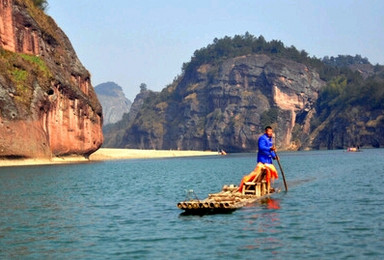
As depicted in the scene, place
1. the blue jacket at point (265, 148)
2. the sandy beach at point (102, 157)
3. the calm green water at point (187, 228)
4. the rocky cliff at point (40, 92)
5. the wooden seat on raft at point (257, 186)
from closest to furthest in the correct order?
the calm green water at point (187, 228) → the blue jacket at point (265, 148) → the wooden seat on raft at point (257, 186) → the rocky cliff at point (40, 92) → the sandy beach at point (102, 157)

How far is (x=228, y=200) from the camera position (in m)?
30.7

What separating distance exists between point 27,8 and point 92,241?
82.4 meters

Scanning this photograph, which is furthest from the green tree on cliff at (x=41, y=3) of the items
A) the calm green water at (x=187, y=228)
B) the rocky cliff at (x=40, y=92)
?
the calm green water at (x=187, y=228)

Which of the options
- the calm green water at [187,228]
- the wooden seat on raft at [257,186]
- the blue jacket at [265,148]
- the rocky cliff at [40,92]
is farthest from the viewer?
the rocky cliff at [40,92]

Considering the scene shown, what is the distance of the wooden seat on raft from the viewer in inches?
1336

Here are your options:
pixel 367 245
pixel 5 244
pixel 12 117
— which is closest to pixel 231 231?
A: pixel 367 245

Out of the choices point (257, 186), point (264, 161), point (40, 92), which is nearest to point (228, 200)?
point (257, 186)

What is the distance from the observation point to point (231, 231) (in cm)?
2333

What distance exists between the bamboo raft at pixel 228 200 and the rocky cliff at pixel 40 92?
50.8 meters

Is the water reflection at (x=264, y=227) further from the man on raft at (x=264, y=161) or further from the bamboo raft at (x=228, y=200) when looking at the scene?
the man on raft at (x=264, y=161)

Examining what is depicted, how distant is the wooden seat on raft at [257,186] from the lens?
33938 millimetres

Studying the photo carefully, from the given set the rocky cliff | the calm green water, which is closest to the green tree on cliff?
the rocky cliff

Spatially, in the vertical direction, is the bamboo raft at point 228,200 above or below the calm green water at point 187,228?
above

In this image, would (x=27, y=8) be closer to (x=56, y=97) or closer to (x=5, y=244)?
(x=56, y=97)
